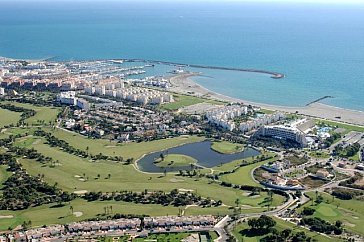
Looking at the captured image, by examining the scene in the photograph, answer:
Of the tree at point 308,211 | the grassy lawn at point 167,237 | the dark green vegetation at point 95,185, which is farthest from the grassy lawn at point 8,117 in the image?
the tree at point 308,211

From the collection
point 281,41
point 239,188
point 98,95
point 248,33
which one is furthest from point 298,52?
point 239,188

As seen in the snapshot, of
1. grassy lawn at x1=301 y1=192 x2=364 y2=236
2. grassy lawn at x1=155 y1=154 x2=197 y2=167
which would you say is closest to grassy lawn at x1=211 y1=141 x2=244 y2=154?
grassy lawn at x1=155 y1=154 x2=197 y2=167

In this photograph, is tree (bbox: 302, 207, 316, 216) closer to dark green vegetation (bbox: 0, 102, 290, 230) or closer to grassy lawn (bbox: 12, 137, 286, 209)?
dark green vegetation (bbox: 0, 102, 290, 230)

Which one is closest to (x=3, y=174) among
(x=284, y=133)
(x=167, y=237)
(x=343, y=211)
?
(x=167, y=237)

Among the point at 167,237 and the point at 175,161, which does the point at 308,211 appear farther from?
the point at 175,161

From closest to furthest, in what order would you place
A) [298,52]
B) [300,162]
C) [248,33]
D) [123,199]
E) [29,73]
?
1. [123,199]
2. [300,162]
3. [29,73]
4. [298,52]
5. [248,33]

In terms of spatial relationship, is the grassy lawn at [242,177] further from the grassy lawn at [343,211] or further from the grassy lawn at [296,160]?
the grassy lawn at [343,211]

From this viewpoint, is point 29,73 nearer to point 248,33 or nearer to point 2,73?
point 2,73
